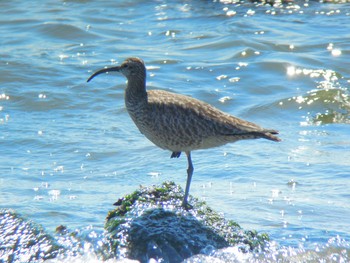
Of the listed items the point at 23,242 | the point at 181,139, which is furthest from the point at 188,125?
the point at 23,242

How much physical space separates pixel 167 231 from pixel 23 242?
98cm

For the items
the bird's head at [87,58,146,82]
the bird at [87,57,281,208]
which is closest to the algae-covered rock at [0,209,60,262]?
the bird at [87,57,281,208]

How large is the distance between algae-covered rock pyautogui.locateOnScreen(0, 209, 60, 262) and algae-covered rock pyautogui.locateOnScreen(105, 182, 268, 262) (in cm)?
45

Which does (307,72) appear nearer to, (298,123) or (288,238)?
(298,123)

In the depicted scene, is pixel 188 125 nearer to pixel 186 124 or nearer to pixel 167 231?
pixel 186 124

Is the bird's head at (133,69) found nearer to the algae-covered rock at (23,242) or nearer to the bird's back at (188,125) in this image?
the bird's back at (188,125)

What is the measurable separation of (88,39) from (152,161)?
18.7ft

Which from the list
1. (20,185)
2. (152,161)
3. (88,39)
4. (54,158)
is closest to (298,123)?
(152,161)

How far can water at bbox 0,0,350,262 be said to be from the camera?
24.8 feet

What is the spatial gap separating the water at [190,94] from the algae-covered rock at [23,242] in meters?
0.84

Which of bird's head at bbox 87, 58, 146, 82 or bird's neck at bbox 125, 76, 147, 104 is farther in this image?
bird's head at bbox 87, 58, 146, 82

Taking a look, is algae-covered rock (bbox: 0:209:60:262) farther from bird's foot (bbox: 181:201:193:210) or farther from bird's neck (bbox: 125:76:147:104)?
bird's neck (bbox: 125:76:147:104)

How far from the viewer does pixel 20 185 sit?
26.5 feet

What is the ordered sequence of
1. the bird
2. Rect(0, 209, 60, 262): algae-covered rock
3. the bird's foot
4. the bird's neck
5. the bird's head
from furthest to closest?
the bird's head → the bird's neck → the bird → the bird's foot → Rect(0, 209, 60, 262): algae-covered rock
